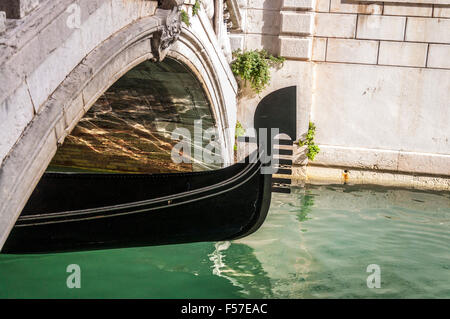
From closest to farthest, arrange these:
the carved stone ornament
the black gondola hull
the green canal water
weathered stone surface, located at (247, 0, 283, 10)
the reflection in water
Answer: the carved stone ornament, the green canal water, the black gondola hull, the reflection in water, weathered stone surface, located at (247, 0, 283, 10)

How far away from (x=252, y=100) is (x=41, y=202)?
3.09 meters

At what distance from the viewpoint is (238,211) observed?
336cm

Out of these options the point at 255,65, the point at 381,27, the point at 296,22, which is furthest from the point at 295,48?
the point at 381,27

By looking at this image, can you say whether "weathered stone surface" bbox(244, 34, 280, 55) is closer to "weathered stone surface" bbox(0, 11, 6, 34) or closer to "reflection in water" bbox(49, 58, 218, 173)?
"reflection in water" bbox(49, 58, 218, 173)

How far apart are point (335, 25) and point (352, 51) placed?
36 cm

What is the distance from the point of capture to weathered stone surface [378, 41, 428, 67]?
532 centimetres

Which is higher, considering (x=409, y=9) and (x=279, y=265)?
(x=409, y=9)

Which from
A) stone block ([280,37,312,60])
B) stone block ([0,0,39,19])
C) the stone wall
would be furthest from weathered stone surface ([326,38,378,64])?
stone block ([0,0,39,19])

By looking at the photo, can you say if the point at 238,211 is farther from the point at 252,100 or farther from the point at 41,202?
the point at 252,100

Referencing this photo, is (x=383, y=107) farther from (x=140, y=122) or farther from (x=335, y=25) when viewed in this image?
(x=140, y=122)

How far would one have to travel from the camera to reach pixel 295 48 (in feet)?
17.6

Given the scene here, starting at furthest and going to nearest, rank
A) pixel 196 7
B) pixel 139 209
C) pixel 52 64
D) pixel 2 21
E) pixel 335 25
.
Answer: pixel 335 25 → pixel 139 209 → pixel 196 7 → pixel 52 64 → pixel 2 21

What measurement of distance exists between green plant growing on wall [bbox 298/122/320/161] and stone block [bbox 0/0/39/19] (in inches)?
177

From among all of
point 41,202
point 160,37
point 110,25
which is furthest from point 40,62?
point 41,202
